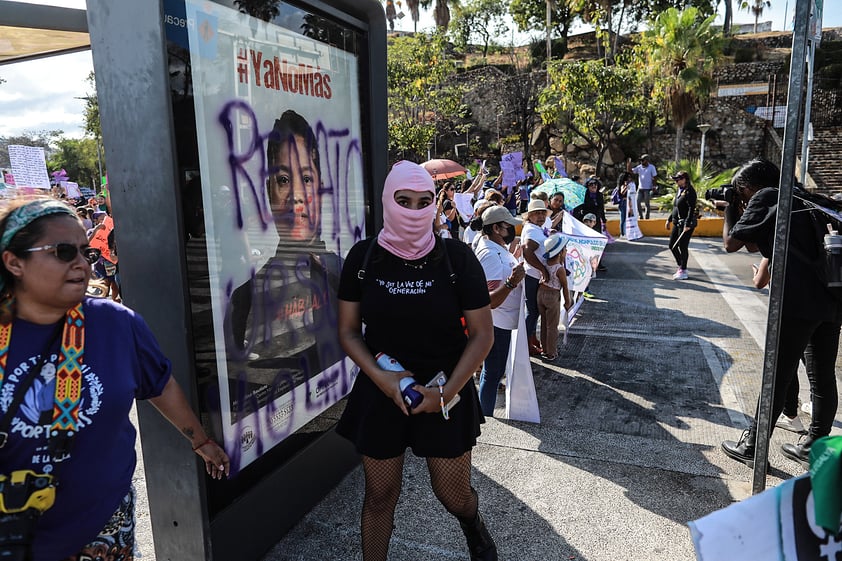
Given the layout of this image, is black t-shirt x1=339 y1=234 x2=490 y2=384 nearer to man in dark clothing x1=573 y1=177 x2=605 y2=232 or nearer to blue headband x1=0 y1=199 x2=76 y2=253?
blue headband x1=0 y1=199 x2=76 y2=253

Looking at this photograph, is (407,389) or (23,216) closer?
(23,216)

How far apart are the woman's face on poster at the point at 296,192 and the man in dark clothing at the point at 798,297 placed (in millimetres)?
2401

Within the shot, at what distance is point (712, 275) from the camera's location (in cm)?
988

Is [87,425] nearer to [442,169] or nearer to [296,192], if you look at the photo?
[296,192]

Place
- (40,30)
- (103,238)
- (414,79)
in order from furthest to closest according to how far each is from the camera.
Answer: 1. (414,79)
2. (103,238)
3. (40,30)

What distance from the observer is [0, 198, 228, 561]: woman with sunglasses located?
1.58m

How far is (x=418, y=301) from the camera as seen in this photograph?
2.31m

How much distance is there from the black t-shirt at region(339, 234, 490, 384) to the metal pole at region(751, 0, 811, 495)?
4.51 ft

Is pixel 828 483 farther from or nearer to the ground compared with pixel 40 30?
nearer to the ground

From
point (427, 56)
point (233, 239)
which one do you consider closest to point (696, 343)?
point (233, 239)

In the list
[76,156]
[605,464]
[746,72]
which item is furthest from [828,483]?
[76,156]

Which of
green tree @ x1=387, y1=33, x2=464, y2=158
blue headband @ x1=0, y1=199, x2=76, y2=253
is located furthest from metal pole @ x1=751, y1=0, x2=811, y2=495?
green tree @ x1=387, y1=33, x2=464, y2=158

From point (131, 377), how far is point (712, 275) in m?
9.85

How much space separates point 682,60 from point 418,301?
2491 cm
